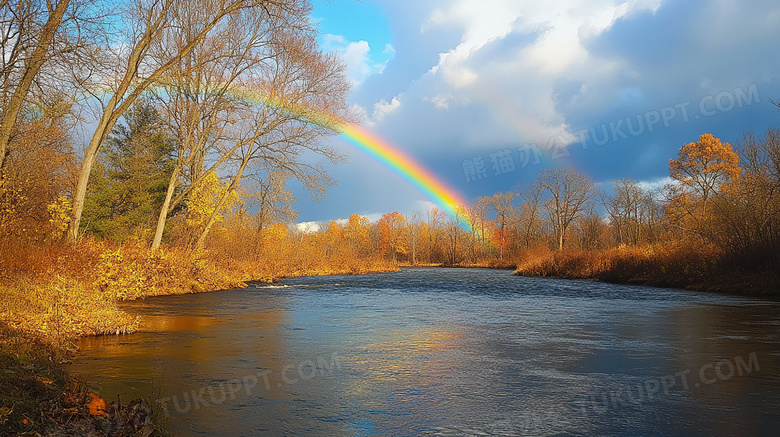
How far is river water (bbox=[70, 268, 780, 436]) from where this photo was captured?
559 centimetres

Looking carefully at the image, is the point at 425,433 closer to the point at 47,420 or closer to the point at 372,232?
the point at 47,420

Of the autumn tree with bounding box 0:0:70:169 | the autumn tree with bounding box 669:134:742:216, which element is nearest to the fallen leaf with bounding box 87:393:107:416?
the autumn tree with bounding box 0:0:70:169

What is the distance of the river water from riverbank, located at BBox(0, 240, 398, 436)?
1.68 ft

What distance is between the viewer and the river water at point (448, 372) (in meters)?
5.59

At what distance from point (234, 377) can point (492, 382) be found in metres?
3.65

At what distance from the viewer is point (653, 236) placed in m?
47.4

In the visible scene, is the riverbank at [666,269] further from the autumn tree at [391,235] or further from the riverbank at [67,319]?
the autumn tree at [391,235]

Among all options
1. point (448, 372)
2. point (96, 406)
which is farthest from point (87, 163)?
point (448, 372)

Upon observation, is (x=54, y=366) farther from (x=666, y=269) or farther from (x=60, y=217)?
(x=666, y=269)

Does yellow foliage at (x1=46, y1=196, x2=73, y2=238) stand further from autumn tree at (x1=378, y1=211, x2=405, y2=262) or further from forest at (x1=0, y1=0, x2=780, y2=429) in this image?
autumn tree at (x1=378, y1=211, x2=405, y2=262)

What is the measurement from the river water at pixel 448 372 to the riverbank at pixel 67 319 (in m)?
0.51

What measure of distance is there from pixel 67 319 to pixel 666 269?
3034cm

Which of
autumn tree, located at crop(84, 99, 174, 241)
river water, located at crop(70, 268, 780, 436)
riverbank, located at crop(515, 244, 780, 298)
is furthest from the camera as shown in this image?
autumn tree, located at crop(84, 99, 174, 241)

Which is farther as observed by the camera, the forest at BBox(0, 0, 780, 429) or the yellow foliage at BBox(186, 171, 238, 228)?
the yellow foliage at BBox(186, 171, 238, 228)
